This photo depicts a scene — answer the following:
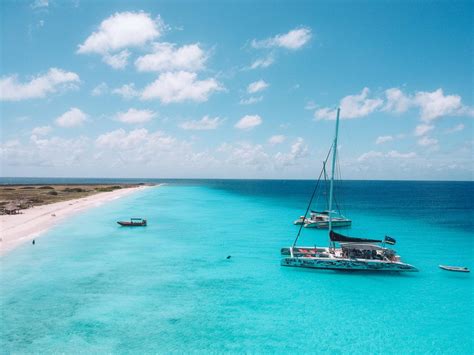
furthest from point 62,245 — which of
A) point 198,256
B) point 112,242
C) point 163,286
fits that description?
point 163,286

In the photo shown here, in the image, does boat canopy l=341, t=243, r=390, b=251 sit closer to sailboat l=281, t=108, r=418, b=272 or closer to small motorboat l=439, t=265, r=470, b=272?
sailboat l=281, t=108, r=418, b=272

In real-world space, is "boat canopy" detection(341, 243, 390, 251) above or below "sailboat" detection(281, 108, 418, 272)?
above

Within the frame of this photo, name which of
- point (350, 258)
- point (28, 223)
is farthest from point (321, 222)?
point (28, 223)

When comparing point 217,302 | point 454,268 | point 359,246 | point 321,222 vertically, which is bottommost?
point 217,302

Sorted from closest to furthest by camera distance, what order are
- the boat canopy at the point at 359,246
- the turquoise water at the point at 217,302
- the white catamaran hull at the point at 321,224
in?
the turquoise water at the point at 217,302, the boat canopy at the point at 359,246, the white catamaran hull at the point at 321,224

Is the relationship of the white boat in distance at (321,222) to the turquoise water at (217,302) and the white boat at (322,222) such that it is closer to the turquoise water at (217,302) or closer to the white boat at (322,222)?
the white boat at (322,222)

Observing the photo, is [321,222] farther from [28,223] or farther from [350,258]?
[28,223]

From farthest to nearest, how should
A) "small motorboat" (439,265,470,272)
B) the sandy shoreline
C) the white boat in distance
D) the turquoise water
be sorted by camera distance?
the white boat in distance
the sandy shoreline
"small motorboat" (439,265,470,272)
the turquoise water

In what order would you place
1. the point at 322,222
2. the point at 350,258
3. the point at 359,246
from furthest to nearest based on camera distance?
the point at 322,222 < the point at 359,246 < the point at 350,258

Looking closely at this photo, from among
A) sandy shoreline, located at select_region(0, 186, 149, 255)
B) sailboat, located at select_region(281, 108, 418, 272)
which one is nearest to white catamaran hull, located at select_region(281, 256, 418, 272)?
sailboat, located at select_region(281, 108, 418, 272)

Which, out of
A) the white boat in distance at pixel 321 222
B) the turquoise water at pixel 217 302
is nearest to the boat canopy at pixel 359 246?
the turquoise water at pixel 217 302

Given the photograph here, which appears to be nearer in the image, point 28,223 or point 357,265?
point 357,265
